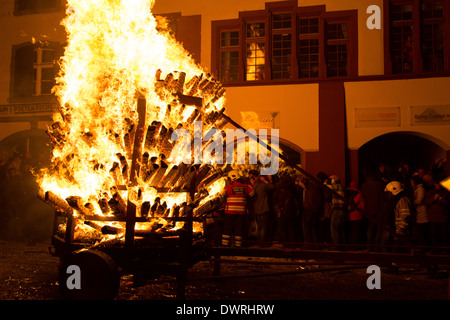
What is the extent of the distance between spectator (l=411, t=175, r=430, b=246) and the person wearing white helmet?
20.8 inches

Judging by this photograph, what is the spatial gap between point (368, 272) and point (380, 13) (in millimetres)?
10169

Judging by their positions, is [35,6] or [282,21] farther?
[35,6]

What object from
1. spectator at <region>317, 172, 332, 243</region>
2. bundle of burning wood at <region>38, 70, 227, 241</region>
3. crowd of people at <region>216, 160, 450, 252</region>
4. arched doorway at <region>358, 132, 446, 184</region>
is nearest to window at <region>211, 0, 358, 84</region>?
crowd of people at <region>216, 160, 450, 252</region>

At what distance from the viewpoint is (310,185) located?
37.2 feet

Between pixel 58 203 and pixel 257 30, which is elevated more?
pixel 257 30

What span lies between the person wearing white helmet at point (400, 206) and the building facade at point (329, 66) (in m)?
4.55

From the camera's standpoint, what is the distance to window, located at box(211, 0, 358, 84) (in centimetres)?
1538

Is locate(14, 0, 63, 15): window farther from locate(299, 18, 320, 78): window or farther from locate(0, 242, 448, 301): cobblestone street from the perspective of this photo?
locate(0, 242, 448, 301): cobblestone street

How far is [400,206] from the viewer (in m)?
10.1

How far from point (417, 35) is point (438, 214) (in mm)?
7313

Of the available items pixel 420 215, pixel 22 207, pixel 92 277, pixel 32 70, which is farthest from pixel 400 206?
pixel 32 70

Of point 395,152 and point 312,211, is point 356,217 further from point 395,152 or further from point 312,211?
point 395,152
